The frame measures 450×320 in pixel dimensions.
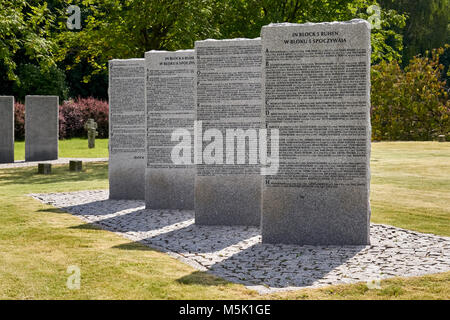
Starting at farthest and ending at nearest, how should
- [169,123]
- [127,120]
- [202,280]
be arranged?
1. [127,120]
2. [169,123]
3. [202,280]

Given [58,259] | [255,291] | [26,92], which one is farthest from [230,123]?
[26,92]

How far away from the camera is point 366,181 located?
26.3ft

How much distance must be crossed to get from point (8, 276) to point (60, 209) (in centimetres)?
520

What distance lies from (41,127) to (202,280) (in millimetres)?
18000

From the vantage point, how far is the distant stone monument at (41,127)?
2250 centimetres

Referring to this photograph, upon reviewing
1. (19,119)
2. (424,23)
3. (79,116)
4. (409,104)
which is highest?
(424,23)

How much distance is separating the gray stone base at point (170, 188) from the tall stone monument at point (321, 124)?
134 inches

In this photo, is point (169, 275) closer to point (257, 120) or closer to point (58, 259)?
point (58, 259)

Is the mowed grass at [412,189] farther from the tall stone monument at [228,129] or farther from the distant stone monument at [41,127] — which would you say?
the distant stone monument at [41,127]

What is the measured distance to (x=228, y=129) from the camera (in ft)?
32.0

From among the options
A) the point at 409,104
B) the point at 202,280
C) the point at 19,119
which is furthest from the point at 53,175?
the point at 409,104

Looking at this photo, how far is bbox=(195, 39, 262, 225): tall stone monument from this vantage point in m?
9.68

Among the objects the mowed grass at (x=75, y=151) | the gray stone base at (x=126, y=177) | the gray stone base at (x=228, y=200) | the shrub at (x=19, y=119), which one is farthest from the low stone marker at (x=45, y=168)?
the shrub at (x=19, y=119)

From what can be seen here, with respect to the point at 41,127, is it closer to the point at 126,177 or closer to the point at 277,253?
the point at 126,177
